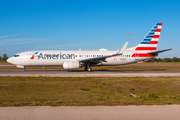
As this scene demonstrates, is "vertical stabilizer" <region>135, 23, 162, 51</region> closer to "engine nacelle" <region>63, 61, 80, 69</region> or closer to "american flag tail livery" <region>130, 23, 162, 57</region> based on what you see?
"american flag tail livery" <region>130, 23, 162, 57</region>

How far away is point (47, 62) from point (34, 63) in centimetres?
215

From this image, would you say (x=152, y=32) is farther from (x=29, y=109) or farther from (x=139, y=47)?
(x=29, y=109)

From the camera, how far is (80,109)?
6.23 meters

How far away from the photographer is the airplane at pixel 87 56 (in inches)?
1094

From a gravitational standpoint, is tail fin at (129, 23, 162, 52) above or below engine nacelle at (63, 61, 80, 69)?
above

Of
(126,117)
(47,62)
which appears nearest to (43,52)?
(47,62)

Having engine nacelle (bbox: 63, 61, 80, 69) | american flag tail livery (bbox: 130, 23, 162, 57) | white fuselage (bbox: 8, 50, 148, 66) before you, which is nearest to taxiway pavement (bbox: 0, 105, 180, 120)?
engine nacelle (bbox: 63, 61, 80, 69)

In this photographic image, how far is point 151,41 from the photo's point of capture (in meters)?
31.4

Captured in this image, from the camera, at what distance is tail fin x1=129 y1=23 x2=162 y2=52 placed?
103 feet

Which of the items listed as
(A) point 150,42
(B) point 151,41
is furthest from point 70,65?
(B) point 151,41

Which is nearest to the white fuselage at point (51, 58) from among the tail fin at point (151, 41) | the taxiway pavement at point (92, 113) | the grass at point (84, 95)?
the tail fin at point (151, 41)

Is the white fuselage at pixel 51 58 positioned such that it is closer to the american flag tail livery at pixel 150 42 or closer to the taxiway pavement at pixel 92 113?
the american flag tail livery at pixel 150 42

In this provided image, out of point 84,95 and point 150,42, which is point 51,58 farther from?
point 84,95

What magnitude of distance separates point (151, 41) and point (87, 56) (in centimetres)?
1250
